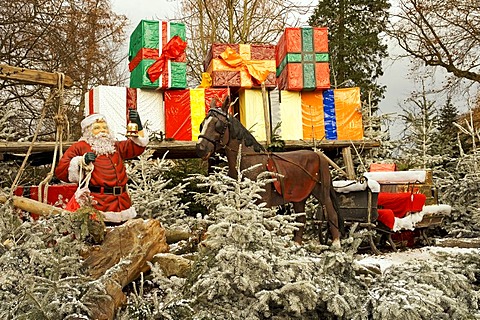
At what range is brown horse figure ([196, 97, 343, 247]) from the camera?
266 inches

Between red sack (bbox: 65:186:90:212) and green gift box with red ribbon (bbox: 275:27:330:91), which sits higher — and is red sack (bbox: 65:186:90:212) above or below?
below

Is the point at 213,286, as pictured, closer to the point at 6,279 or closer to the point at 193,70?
the point at 6,279

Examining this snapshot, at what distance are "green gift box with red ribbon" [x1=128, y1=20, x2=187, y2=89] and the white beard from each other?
3.99 meters

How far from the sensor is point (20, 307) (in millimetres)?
3918

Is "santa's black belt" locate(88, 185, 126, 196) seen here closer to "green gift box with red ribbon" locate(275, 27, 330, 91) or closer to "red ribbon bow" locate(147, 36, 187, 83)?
"red ribbon bow" locate(147, 36, 187, 83)

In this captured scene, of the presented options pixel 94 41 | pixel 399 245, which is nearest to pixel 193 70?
pixel 94 41

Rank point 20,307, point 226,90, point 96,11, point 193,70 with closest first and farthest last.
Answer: point 20,307 < point 226,90 < point 96,11 < point 193,70

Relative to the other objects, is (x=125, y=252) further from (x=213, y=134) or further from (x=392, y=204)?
(x=392, y=204)

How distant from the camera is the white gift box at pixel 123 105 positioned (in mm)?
10359

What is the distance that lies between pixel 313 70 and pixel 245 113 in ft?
5.40

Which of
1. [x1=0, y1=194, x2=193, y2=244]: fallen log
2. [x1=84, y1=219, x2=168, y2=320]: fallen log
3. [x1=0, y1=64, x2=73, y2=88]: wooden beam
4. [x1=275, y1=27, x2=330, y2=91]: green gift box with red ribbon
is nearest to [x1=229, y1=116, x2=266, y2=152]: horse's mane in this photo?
[x1=84, y1=219, x2=168, y2=320]: fallen log

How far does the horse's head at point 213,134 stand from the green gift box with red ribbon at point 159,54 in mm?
4012

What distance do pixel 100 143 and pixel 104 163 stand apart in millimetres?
270

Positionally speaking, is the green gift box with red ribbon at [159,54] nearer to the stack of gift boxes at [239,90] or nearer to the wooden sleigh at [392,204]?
the stack of gift boxes at [239,90]
